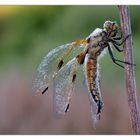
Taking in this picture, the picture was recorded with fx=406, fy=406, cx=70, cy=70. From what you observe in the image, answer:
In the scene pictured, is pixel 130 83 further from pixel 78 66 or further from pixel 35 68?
pixel 35 68

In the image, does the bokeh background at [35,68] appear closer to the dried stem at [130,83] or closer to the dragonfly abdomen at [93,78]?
the dragonfly abdomen at [93,78]

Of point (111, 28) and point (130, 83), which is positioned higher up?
point (111, 28)

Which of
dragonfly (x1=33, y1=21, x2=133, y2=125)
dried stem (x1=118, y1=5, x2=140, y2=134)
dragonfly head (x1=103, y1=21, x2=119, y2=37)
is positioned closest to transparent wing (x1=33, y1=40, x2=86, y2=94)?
dragonfly (x1=33, y1=21, x2=133, y2=125)

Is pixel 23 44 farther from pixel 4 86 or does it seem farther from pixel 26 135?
pixel 26 135

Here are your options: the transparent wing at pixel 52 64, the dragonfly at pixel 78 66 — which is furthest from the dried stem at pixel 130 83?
the transparent wing at pixel 52 64

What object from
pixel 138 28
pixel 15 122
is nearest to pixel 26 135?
pixel 15 122

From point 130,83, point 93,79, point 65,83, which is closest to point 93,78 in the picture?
point 93,79

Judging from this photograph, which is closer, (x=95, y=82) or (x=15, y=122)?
(x=95, y=82)
